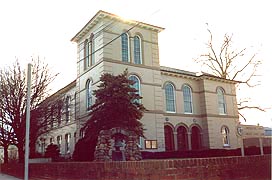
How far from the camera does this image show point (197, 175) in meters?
9.20

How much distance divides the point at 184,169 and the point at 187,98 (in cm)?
2240

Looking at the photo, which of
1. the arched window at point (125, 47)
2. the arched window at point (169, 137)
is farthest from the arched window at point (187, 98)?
the arched window at point (125, 47)

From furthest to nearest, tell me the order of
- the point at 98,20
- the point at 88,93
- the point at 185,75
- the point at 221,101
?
the point at 221,101
the point at 185,75
the point at 88,93
the point at 98,20

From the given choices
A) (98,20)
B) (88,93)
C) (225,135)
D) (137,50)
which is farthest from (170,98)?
(98,20)

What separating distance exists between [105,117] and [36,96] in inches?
376

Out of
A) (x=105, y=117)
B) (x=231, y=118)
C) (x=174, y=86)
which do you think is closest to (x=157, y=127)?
(x=174, y=86)

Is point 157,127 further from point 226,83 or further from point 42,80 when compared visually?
point 226,83

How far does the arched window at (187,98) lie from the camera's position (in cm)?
3073

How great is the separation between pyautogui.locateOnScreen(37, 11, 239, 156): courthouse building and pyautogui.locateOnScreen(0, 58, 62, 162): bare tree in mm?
3896

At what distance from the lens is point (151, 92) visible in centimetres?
2630

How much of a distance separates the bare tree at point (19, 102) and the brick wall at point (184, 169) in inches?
483

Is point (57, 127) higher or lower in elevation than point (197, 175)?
higher

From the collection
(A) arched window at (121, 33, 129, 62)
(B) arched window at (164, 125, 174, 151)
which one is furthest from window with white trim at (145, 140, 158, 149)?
(A) arched window at (121, 33, 129, 62)

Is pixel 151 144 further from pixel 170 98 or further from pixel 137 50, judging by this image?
pixel 137 50
